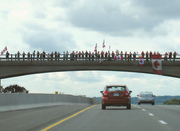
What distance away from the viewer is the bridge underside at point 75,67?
2227 inches

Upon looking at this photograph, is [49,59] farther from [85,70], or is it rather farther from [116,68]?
[116,68]

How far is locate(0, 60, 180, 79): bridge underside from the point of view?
56.6 m

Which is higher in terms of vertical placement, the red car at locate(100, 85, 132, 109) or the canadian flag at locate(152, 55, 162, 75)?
the canadian flag at locate(152, 55, 162, 75)

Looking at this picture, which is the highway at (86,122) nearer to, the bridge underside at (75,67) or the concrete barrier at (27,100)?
the concrete barrier at (27,100)

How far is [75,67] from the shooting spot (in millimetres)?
57594

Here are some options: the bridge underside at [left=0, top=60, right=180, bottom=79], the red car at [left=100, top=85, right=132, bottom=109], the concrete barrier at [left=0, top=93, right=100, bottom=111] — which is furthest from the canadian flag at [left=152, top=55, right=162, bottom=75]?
the red car at [left=100, top=85, right=132, bottom=109]

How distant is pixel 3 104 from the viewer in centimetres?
1805

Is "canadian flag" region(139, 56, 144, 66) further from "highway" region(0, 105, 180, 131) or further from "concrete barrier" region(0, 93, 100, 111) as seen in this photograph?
"highway" region(0, 105, 180, 131)

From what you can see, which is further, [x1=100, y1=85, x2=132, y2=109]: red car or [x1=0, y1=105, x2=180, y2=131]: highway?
[x1=100, y1=85, x2=132, y2=109]: red car

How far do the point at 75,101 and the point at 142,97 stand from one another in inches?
273

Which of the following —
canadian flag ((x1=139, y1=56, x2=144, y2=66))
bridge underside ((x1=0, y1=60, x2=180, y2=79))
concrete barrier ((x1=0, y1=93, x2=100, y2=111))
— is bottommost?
concrete barrier ((x1=0, y1=93, x2=100, y2=111))

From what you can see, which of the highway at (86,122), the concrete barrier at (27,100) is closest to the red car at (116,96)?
the concrete barrier at (27,100)

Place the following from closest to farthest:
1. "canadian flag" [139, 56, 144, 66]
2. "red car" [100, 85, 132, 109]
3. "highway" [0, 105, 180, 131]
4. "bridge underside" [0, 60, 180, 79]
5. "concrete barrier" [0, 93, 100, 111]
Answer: "highway" [0, 105, 180, 131] → "concrete barrier" [0, 93, 100, 111] → "red car" [100, 85, 132, 109] → "canadian flag" [139, 56, 144, 66] → "bridge underside" [0, 60, 180, 79]

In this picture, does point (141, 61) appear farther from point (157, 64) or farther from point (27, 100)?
point (27, 100)
